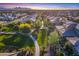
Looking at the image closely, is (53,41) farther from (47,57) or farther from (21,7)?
(21,7)

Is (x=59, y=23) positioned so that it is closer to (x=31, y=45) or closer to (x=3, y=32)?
(x=31, y=45)

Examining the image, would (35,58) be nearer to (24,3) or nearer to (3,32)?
(3,32)

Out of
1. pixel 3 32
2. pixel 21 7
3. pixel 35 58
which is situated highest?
pixel 21 7

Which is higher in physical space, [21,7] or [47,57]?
[21,7]

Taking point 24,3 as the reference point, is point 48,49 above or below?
below

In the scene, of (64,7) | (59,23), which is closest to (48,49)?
(59,23)

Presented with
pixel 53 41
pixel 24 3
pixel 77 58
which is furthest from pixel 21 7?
pixel 77 58

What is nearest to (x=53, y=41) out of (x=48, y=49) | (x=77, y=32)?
(x=48, y=49)
